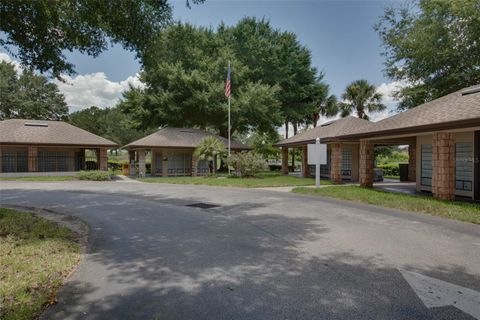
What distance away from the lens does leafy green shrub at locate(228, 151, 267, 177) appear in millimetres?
24125

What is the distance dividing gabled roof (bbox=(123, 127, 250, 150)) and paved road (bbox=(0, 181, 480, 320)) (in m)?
17.5

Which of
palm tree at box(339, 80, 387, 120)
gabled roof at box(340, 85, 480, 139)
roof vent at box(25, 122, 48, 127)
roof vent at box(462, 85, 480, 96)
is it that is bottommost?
gabled roof at box(340, 85, 480, 139)

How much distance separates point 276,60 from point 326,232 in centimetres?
3102

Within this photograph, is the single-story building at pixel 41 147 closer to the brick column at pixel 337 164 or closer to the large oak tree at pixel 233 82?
the large oak tree at pixel 233 82

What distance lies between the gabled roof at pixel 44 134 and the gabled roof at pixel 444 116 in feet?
77.9

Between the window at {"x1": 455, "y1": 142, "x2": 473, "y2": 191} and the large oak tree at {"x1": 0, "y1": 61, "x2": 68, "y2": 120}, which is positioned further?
the large oak tree at {"x1": 0, "y1": 61, "x2": 68, "y2": 120}

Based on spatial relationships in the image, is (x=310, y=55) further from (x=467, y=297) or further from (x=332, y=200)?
(x=467, y=297)

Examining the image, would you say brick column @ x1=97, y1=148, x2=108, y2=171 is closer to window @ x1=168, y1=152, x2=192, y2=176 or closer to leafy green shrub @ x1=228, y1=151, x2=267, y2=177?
window @ x1=168, y1=152, x2=192, y2=176

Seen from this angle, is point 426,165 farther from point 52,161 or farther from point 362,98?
point 52,161

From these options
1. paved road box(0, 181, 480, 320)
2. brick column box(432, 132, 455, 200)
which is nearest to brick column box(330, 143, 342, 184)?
brick column box(432, 132, 455, 200)

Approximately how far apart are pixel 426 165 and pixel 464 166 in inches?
77.8

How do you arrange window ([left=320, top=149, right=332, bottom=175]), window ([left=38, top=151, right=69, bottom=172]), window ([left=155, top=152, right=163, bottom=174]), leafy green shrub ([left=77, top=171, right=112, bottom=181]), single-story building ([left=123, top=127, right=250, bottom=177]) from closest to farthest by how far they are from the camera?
leafy green shrub ([left=77, top=171, right=112, bottom=181])
window ([left=320, top=149, right=332, bottom=175])
window ([left=38, top=151, right=69, bottom=172])
single-story building ([left=123, top=127, right=250, bottom=177])
window ([left=155, top=152, right=163, bottom=174])

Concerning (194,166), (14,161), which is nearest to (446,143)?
(194,166)

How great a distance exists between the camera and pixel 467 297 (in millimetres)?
3840
